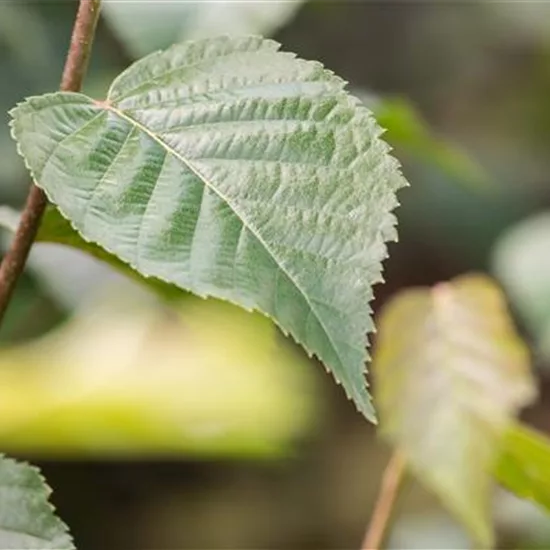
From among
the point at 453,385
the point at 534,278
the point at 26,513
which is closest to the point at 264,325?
the point at 534,278

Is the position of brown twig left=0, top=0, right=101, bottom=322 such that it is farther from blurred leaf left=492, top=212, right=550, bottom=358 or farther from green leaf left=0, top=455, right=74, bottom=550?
blurred leaf left=492, top=212, right=550, bottom=358

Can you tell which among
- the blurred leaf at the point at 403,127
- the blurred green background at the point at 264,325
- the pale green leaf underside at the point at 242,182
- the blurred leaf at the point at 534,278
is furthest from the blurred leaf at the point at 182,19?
the pale green leaf underside at the point at 242,182

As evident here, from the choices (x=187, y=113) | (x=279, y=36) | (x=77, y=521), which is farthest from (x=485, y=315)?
(x=77, y=521)

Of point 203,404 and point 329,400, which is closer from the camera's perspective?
point 203,404

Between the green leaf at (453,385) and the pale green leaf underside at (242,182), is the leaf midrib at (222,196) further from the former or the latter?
the green leaf at (453,385)

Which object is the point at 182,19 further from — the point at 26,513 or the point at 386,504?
the point at 26,513

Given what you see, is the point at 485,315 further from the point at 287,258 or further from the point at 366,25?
the point at 366,25
